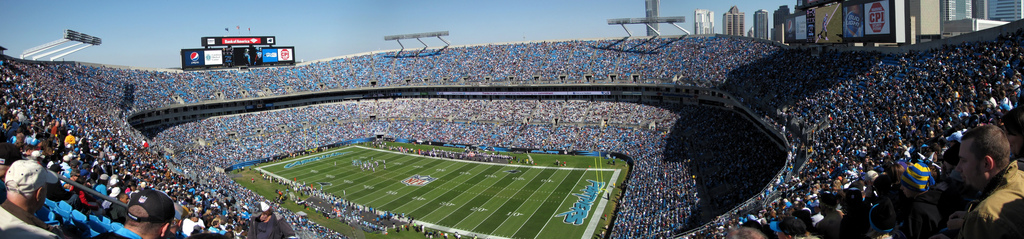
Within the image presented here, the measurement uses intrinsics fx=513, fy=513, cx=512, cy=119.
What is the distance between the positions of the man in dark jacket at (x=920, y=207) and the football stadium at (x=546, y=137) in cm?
2

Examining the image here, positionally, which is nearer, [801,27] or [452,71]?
[801,27]

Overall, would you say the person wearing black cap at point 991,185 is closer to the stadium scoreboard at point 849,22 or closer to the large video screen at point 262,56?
the stadium scoreboard at point 849,22

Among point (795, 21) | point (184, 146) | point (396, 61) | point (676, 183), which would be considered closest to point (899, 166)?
point (676, 183)

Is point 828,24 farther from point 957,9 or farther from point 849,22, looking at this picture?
point 957,9

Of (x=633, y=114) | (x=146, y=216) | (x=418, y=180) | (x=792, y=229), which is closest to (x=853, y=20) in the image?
(x=633, y=114)

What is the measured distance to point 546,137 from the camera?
46.8 meters

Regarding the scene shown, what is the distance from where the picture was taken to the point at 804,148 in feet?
68.6

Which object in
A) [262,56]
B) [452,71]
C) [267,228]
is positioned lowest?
[267,228]

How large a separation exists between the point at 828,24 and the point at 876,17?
355cm

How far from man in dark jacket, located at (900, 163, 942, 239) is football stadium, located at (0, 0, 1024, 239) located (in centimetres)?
2

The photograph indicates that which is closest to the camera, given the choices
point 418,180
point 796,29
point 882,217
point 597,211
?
point 882,217

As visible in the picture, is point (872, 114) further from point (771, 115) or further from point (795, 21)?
point (795, 21)

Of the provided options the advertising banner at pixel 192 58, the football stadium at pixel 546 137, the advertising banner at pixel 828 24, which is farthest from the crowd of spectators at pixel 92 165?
the advertising banner at pixel 828 24

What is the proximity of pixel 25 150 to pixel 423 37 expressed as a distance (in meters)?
61.9
